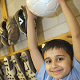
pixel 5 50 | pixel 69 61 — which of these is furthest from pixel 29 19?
pixel 5 50

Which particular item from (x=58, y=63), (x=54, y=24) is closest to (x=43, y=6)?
(x=54, y=24)

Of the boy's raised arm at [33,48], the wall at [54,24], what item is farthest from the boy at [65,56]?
the wall at [54,24]

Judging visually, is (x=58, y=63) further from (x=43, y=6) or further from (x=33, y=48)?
(x=43, y=6)

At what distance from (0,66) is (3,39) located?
17.6 inches

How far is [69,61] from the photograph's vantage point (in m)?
0.67

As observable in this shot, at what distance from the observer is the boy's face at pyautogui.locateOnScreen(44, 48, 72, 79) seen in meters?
0.64

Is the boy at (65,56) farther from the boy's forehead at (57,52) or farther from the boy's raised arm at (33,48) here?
the boy's raised arm at (33,48)

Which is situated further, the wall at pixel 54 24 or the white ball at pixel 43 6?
the wall at pixel 54 24

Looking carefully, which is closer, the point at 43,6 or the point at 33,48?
the point at 43,6

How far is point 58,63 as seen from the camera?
650mm

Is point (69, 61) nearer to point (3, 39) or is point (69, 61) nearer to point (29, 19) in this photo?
point (29, 19)

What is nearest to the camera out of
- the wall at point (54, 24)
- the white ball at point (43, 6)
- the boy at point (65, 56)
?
the boy at point (65, 56)

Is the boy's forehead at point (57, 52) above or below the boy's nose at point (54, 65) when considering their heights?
above

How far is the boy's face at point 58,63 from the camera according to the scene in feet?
2.11
